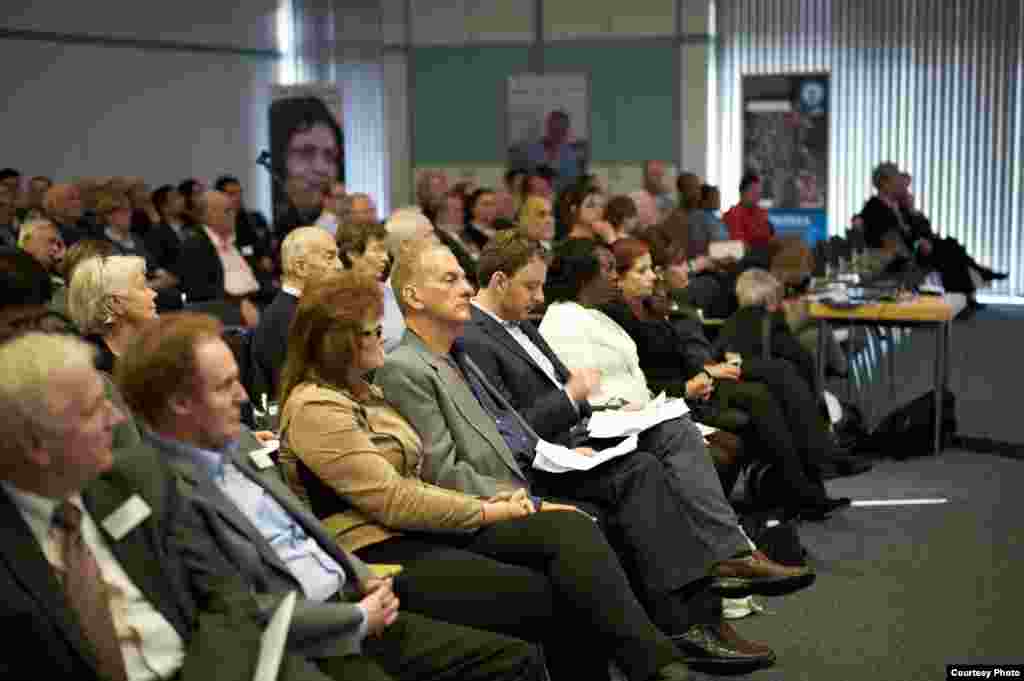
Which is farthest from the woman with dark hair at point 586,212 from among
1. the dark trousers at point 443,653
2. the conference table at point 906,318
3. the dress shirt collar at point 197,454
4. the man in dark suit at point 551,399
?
the dress shirt collar at point 197,454

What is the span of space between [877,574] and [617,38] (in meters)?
10.3

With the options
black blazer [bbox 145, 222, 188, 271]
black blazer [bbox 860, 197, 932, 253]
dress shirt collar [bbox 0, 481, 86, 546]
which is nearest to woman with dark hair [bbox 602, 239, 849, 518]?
dress shirt collar [bbox 0, 481, 86, 546]

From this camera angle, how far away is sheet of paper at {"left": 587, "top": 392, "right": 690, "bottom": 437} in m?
4.46

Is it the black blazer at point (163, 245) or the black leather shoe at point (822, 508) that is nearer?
the black leather shoe at point (822, 508)

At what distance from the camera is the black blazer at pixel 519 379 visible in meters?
4.38

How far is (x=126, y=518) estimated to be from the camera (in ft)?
7.93

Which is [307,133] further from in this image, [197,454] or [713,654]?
[197,454]

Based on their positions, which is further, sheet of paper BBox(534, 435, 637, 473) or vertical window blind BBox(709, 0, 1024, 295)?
vertical window blind BBox(709, 0, 1024, 295)

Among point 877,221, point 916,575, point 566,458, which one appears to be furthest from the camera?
point 877,221

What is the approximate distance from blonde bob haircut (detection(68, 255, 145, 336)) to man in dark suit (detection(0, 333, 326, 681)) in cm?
138

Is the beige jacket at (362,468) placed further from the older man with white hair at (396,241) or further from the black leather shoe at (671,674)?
the older man with white hair at (396,241)

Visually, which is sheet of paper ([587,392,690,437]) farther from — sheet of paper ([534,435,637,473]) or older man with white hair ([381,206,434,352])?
older man with white hair ([381,206,434,352])

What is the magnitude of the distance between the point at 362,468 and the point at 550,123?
39.7 feet

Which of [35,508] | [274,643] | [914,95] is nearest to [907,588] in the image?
[274,643]
